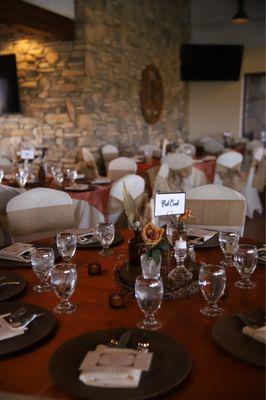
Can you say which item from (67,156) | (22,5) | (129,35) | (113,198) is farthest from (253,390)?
(129,35)

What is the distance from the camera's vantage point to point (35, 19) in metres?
5.95

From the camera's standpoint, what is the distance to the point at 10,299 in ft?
5.15

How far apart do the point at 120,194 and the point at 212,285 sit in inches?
82.4

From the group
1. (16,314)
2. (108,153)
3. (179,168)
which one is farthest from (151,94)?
(16,314)

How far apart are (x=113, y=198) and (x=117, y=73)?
478 cm

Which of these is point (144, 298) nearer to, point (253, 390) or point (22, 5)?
point (253, 390)

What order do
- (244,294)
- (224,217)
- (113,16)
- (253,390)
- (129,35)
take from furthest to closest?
(129,35), (113,16), (224,217), (244,294), (253,390)

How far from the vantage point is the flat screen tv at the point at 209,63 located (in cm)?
1023

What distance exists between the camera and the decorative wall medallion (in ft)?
28.8

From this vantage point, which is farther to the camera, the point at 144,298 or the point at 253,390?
the point at 144,298

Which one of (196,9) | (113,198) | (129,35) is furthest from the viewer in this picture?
(196,9)

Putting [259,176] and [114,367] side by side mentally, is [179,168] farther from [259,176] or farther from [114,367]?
[114,367]

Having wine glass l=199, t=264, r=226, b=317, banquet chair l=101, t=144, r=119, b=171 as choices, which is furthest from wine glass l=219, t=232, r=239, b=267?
banquet chair l=101, t=144, r=119, b=171

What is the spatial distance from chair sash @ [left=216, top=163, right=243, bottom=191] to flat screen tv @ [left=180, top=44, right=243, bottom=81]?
15.7 ft
